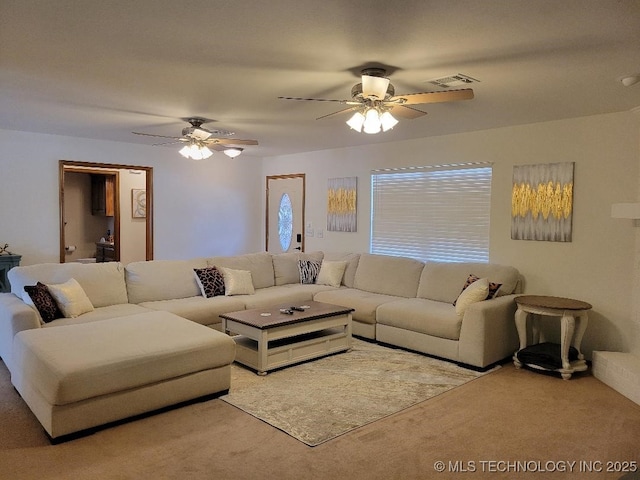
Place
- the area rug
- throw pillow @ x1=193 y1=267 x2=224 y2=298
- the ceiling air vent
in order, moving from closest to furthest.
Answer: the area rug < the ceiling air vent < throw pillow @ x1=193 y1=267 x2=224 y2=298

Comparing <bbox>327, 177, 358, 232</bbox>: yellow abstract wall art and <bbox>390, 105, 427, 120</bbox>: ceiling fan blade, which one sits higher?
<bbox>390, 105, 427, 120</bbox>: ceiling fan blade

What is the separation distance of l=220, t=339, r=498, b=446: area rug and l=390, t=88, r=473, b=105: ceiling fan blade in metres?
2.19

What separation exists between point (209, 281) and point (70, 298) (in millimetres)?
1483

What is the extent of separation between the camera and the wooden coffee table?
13.4 ft

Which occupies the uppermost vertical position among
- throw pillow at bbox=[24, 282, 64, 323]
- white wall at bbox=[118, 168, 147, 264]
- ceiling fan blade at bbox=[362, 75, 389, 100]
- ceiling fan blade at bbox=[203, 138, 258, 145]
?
ceiling fan blade at bbox=[362, 75, 389, 100]

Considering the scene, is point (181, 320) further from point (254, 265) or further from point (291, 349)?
point (254, 265)

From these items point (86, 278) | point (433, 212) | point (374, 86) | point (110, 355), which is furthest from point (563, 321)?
point (86, 278)

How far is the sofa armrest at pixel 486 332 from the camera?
13.9ft

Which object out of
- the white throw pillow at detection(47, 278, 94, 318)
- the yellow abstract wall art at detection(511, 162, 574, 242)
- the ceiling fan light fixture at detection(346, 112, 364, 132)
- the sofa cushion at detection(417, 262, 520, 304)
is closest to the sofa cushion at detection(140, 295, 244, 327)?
the white throw pillow at detection(47, 278, 94, 318)

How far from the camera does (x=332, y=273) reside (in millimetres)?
6242

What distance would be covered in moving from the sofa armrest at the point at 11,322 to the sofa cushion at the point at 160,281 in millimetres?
1162

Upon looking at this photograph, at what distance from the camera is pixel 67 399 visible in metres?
2.78

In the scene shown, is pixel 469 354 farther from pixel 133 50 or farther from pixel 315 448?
pixel 133 50

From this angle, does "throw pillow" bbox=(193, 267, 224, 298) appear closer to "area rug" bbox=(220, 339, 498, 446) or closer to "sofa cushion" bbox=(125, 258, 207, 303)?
"sofa cushion" bbox=(125, 258, 207, 303)
